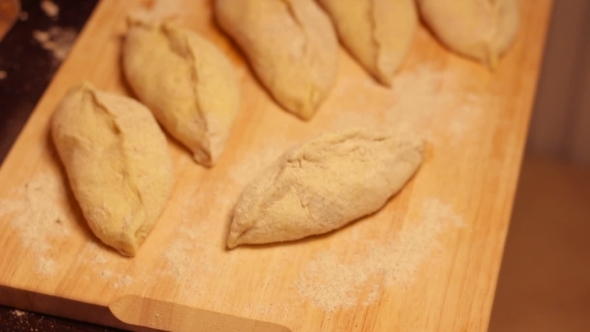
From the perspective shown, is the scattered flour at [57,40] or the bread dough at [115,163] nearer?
the bread dough at [115,163]

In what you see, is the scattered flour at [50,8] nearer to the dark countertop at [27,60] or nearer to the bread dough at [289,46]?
the dark countertop at [27,60]

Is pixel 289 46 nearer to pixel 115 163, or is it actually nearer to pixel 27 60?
pixel 115 163

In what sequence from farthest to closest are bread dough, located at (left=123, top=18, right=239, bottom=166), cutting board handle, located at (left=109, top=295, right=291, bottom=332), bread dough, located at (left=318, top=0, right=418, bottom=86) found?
bread dough, located at (left=318, top=0, right=418, bottom=86) < bread dough, located at (left=123, top=18, right=239, bottom=166) < cutting board handle, located at (left=109, top=295, right=291, bottom=332)

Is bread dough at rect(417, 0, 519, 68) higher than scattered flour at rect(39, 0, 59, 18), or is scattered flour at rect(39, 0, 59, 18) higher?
bread dough at rect(417, 0, 519, 68)

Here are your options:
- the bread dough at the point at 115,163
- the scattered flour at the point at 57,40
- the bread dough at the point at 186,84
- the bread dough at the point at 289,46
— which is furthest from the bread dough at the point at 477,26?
the scattered flour at the point at 57,40

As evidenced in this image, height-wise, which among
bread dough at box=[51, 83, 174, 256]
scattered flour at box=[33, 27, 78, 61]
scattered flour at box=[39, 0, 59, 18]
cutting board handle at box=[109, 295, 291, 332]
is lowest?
cutting board handle at box=[109, 295, 291, 332]

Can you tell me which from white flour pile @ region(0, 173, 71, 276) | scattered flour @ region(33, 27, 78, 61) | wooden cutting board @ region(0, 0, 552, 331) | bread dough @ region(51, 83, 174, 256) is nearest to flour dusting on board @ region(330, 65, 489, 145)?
wooden cutting board @ region(0, 0, 552, 331)

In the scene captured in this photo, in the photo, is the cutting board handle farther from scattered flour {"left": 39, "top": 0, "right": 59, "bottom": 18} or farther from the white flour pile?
scattered flour {"left": 39, "top": 0, "right": 59, "bottom": 18}
